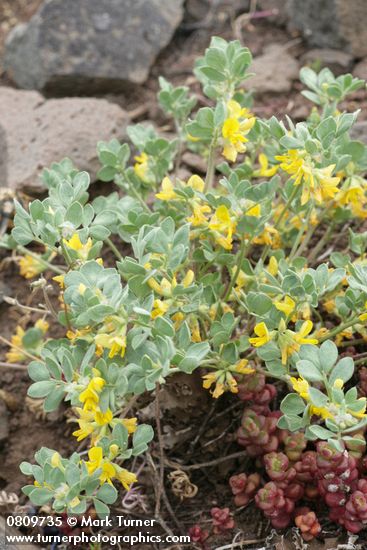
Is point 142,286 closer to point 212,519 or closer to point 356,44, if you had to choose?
point 212,519

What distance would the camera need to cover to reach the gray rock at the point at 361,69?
414 cm

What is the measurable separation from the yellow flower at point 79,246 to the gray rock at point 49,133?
1.32 m

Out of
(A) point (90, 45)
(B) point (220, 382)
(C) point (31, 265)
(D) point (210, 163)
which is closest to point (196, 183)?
(D) point (210, 163)

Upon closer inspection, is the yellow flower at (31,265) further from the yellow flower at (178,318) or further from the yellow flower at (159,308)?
the yellow flower at (159,308)

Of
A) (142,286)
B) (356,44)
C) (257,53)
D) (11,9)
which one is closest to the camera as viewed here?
(142,286)

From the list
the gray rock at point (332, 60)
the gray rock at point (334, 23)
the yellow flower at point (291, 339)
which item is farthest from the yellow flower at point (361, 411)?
the gray rock at point (334, 23)

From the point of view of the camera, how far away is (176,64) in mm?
4602

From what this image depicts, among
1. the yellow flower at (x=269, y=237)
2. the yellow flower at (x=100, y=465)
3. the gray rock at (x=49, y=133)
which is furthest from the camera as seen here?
the gray rock at (x=49, y=133)

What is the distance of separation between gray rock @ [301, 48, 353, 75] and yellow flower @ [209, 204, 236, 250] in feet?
6.68

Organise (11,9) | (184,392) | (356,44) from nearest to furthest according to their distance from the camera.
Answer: (184,392), (356,44), (11,9)

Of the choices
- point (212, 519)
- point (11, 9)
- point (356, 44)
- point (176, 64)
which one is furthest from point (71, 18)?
point (212, 519)

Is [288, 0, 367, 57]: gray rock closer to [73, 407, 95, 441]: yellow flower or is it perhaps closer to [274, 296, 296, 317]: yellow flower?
[274, 296, 296, 317]: yellow flower

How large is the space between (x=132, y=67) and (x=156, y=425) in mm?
2405

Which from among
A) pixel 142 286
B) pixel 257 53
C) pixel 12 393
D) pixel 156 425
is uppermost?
pixel 142 286
